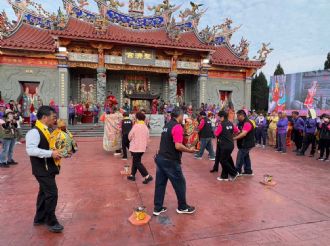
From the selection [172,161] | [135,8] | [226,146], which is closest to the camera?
[172,161]

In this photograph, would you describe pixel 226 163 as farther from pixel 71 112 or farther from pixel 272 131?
pixel 71 112

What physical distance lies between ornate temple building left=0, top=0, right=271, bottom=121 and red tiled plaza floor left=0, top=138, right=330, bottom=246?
10.3 metres

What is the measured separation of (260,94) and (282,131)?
28526 millimetres

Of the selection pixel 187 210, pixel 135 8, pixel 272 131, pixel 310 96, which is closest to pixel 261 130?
pixel 272 131

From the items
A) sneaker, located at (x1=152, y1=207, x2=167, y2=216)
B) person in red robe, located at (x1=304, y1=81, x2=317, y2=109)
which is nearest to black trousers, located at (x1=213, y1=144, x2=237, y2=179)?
sneaker, located at (x1=152, y1=207, x2=167, y2=216)

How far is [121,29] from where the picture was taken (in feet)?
59.1

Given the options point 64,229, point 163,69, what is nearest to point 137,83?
point 163,69

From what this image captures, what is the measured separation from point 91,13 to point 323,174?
1738 centimetres

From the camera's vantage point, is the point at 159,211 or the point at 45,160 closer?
the point at 45,160

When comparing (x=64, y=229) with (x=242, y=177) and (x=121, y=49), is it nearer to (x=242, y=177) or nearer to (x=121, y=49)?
(x=242, y=177)

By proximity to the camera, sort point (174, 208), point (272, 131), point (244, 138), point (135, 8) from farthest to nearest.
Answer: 1. point (135, 8)
2. point (272, 131)
3. point (244, 138)
4. point (174, 208)

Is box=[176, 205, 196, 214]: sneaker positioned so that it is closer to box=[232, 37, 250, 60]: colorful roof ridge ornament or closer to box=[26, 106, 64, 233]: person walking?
box=[26, 106, 64, 233]: person walking

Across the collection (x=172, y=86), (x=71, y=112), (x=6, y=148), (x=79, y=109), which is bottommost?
(x=6, y=148)

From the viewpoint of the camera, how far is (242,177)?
6344mm
